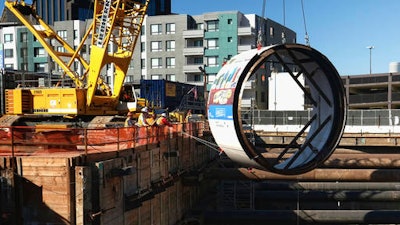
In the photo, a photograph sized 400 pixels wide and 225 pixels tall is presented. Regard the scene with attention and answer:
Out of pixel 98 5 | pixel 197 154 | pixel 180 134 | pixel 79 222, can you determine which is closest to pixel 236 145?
pixel 79 222

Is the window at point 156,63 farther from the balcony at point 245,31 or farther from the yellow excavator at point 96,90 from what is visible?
the yellow excavator at point 96,90

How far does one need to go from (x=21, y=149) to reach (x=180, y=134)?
7.81 m

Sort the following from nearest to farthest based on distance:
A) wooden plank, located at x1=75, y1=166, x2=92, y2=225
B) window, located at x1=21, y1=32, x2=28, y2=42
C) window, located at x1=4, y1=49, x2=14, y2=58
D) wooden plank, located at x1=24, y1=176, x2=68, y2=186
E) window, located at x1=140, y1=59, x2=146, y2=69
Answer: wooden plank, located at x1=75, y1=166, x2=92, y2=225 < wooden plank, located at x1=24, y1=176, x2=68, y2=186 < window, located at x1=140, y1=59, x2=146, y2=69 < window, located at x1=21, y1=32, x2=28, y2=42 < window, located at x1=4, y1=49, x2=14, y2=58

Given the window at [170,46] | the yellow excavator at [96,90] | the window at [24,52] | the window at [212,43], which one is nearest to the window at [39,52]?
the window at [24,52]

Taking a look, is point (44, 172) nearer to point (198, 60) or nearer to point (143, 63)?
point (198, 60)

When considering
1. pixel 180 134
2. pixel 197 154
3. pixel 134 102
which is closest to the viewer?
pixel 180 134

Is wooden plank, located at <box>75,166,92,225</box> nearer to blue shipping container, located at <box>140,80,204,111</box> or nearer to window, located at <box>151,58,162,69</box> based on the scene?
blue shipping container, located at <box>140,80,204,111</box>

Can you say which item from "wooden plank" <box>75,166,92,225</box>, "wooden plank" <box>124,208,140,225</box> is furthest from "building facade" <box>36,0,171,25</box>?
"wooden plank" <box>75,166,92,225</box>

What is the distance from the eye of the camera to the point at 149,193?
12516mm

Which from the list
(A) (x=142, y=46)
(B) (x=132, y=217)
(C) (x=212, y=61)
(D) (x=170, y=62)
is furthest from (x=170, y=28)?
(B) (x=132, y=217)

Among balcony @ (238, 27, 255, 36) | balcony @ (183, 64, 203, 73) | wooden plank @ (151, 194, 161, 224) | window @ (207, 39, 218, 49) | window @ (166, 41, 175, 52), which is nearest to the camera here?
wooden plank @ (151, 194, 161, 224)

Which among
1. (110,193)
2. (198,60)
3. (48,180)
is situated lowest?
(110,193)

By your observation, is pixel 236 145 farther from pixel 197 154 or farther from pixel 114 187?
pixel 197 154

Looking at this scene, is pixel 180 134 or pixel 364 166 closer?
pixel 180 134
